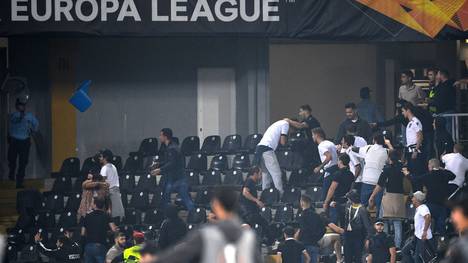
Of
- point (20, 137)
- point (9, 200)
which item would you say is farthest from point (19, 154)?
point (9, 200)

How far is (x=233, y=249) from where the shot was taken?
9.77 metres

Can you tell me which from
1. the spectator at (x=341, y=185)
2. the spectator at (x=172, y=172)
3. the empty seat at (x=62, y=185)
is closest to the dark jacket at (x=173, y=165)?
the spectator at (x=172, y=172)

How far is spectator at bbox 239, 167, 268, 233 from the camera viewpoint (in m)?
23.5

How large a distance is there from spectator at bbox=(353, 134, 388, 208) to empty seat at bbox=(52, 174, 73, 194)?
5.61 m

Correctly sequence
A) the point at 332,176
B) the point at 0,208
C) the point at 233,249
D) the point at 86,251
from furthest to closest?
the point at 0,208, the point at 332,176, the point at 86,251, the point at 233,249

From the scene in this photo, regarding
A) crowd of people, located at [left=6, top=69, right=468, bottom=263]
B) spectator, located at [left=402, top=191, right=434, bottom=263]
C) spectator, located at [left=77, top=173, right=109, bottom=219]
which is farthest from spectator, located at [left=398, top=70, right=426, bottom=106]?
spectator, located at [left=77, top=173, right=109, bottom=219]

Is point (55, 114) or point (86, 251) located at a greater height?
point (55, 114)

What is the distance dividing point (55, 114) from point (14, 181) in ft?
6.34

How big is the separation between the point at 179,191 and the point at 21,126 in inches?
151

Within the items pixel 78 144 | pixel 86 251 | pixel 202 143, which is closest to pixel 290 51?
pixel 202 143

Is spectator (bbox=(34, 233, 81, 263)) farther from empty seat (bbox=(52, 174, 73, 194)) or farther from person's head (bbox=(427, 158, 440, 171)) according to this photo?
person's head (bbox=(427, 158, 440, 171))

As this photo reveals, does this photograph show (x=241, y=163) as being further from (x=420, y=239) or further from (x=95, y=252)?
(x=95, y=252)

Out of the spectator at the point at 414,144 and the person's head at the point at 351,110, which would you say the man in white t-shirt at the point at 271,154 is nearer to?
the person's head at the point at 351,110

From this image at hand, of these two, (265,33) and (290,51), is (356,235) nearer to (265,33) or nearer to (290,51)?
(265,33)
